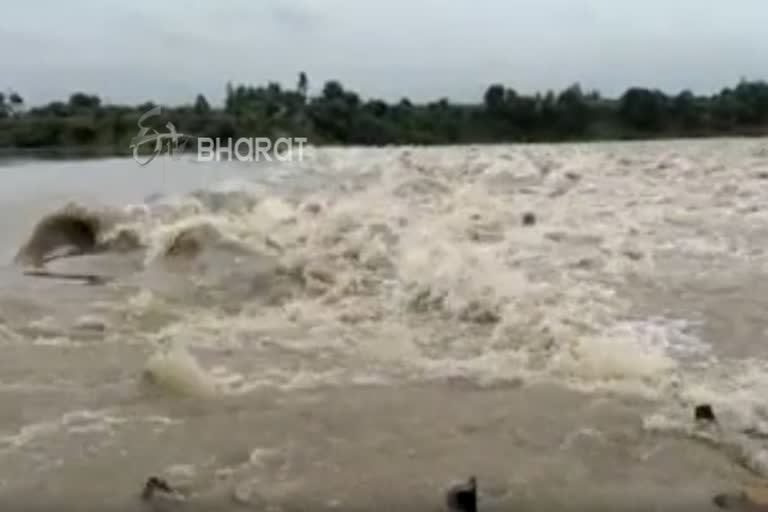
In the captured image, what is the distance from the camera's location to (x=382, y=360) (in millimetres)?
6707

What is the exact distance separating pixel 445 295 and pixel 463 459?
12.9 feet

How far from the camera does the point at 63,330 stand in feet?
26.0

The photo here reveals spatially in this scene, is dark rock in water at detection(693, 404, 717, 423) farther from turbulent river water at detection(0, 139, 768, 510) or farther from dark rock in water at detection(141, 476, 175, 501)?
dark rock in water at detection(141, 476, 175, 501)

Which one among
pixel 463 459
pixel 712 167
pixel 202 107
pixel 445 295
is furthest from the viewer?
pixel 202 107

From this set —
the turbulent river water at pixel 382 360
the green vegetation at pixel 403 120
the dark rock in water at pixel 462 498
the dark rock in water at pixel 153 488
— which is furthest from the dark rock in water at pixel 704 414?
the green vegetation at pixel 403 120

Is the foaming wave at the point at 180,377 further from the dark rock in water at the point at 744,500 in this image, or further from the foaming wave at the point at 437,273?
the dark rock in water at the point at 744,500

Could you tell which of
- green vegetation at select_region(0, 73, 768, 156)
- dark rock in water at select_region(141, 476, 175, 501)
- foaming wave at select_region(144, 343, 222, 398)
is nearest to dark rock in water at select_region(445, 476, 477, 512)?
dark rock in water at select_region(141, 476, 175, 501)

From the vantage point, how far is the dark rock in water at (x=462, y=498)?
415cm

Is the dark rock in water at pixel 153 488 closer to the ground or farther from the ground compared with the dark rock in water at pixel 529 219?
closer to the ground

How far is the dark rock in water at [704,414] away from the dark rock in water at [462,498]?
1.41 meters

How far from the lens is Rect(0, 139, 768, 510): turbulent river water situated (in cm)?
456

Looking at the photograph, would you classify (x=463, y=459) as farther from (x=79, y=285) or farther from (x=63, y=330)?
(x=79, y=285)

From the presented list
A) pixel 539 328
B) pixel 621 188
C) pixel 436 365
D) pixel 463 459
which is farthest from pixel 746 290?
pixel 621 188

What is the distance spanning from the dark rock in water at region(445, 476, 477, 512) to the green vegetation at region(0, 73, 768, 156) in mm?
51268
